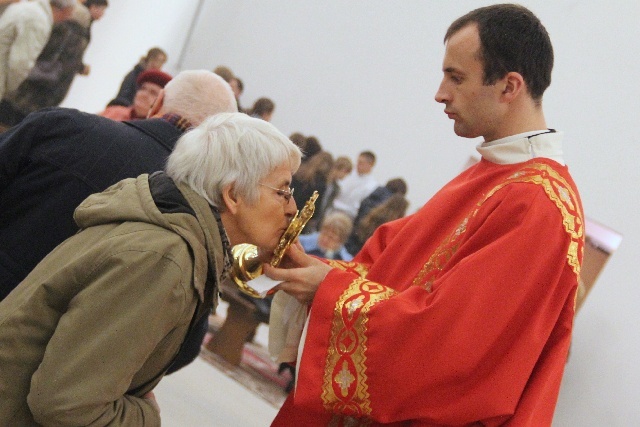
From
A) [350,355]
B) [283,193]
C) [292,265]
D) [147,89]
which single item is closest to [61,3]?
[147,89]

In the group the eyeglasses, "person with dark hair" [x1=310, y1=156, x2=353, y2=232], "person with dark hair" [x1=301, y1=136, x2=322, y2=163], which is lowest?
"person with dark hair" [x1=310, y1=156, x2=353, y2=232]

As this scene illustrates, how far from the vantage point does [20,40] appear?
714 cm

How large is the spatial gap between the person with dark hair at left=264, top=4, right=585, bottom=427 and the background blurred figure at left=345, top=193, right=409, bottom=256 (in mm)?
5568

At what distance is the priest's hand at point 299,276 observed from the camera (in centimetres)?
258

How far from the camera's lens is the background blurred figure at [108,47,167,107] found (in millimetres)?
7288

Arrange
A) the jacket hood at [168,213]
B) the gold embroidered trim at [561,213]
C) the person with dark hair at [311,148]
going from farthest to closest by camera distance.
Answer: the person with dark hair at [311,148]
the gold embroidered trim at [561,213]
the jacket hood at [168,213]

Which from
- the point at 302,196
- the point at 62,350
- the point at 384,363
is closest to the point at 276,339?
the point at 384,363

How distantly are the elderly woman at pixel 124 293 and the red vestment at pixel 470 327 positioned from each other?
43 centimetres

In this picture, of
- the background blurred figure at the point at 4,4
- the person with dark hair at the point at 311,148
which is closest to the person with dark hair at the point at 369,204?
the person with dark hair at the point at 311,148

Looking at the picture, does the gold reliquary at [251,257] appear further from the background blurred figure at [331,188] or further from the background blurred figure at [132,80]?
the background blurred figure at [331,188]

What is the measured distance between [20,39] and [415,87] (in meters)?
4.71

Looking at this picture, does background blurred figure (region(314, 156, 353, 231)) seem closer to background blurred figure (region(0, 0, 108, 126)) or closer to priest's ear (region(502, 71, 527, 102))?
background blurred figure (region(0, 0, 108, 126))

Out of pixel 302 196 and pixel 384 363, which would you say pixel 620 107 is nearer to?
pixel 302 196

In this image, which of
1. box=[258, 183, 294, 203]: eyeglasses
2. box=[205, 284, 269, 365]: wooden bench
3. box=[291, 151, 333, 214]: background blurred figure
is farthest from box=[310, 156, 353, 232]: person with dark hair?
box=[258, 183, 294, 203]: eyeglasses
